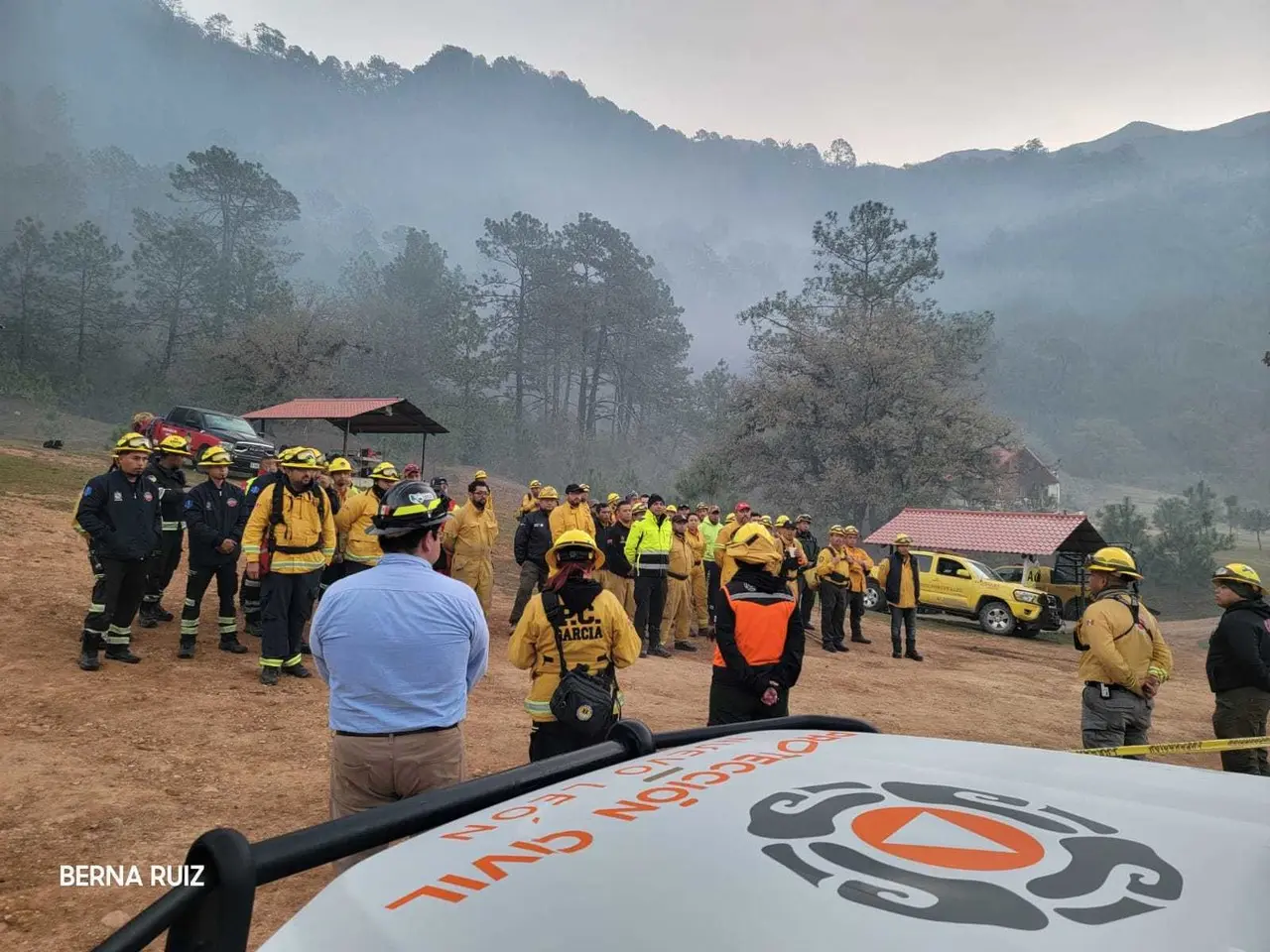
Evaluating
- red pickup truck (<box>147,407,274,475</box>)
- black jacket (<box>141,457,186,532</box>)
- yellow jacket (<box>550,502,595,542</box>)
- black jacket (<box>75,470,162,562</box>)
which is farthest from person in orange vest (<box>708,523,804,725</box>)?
red pickup truck (<box>147,407,274,475</box>)

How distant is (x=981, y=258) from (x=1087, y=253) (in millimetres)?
20022

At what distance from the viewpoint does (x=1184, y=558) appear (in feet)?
99.1

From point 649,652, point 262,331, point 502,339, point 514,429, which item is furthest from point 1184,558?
point 502,339

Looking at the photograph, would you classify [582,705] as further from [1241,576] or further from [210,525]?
[210,525]

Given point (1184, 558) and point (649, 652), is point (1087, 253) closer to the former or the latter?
point (1184, 558)

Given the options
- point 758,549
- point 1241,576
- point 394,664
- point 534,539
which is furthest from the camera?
point 534,539

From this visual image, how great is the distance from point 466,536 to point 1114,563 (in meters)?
6.88

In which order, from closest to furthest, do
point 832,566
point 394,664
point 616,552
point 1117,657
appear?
point 394,664 < point 1117,657 < point 616,552 < point 832,566

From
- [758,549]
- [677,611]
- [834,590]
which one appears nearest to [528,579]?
[677,611]

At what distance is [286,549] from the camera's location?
6.75m

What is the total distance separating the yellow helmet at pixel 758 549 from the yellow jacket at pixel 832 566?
8100 mm

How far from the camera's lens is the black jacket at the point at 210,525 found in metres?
7.07

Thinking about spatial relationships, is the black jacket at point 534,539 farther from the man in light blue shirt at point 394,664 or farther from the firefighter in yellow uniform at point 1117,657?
the man in light blue shirt at point 394,664

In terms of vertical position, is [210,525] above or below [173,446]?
below
